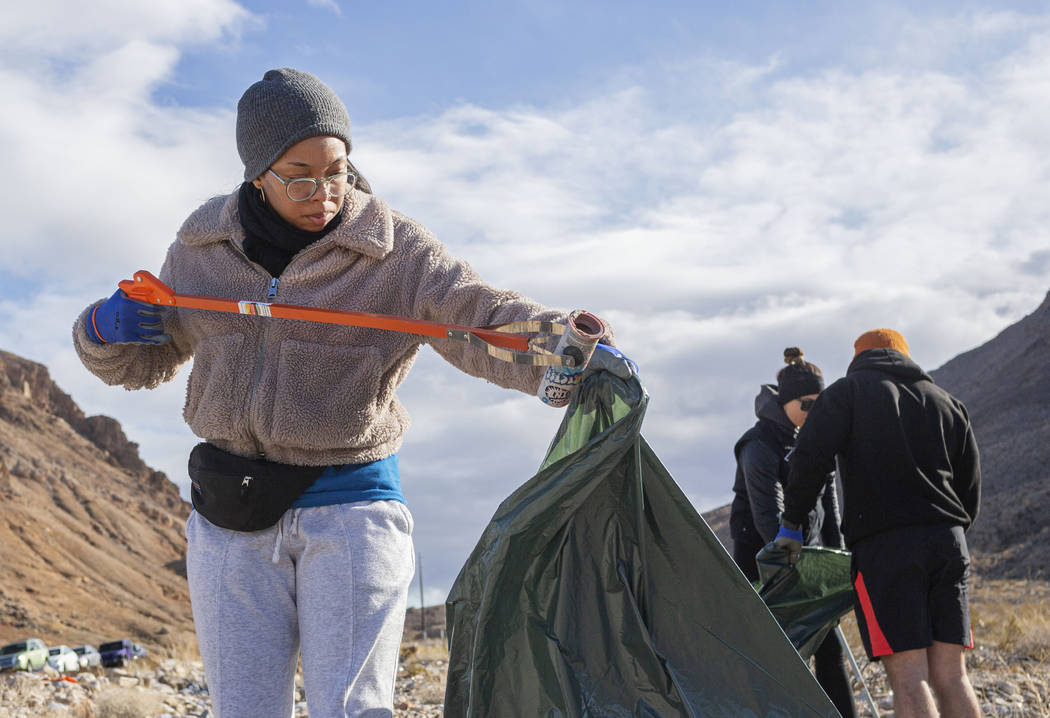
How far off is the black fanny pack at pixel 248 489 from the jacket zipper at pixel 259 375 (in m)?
0.05

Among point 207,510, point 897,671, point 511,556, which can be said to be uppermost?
point 207,510

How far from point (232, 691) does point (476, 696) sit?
57 cm

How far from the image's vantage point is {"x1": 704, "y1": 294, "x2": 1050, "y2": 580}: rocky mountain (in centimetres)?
2758

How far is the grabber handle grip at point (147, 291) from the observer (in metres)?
2.77

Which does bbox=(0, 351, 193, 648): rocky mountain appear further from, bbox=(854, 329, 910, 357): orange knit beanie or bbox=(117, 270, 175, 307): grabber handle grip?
bbox=(117, 270, 175, 307): grabber handle grip

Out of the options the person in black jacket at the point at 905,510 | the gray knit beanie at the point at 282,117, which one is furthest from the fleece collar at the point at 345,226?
the person in black jacket at the point at 905,510

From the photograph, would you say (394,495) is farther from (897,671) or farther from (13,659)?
(13,659)

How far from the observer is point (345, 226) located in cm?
267

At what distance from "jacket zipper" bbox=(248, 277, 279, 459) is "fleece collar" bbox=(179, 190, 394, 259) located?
0.56 ft

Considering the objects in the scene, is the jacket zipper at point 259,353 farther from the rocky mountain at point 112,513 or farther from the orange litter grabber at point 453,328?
the rocky mountain at point 112,513

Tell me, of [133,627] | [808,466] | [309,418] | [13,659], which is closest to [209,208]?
[309,418]

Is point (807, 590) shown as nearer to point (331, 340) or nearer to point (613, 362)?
point (613, 362)

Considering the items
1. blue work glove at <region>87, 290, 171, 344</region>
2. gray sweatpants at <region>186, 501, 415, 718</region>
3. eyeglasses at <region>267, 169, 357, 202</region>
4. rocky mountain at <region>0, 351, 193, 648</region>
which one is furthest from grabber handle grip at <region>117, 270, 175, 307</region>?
rocky mountain at <region>0, 351, 193, 648</region>

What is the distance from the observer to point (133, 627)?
28.9 meters
